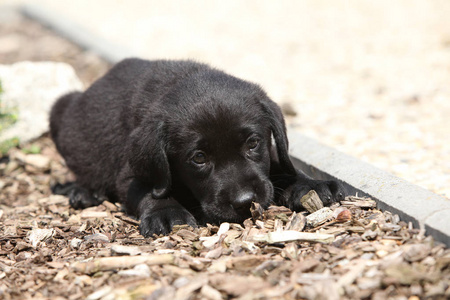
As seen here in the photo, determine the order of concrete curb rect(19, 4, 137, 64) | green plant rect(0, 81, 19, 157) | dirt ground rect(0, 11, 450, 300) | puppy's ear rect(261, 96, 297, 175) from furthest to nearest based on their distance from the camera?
concrete curb rect(19, 4, 137, 64) → green plant rect(0, 81, 19, 157) → puppy's ear rect(261, 96, 297, 175) → dirt ground rect(0, 11, 450, 300)

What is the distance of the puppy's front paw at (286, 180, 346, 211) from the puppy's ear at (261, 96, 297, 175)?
21 cm

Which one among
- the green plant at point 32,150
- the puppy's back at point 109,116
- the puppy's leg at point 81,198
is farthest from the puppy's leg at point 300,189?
the green plant at point 32,150

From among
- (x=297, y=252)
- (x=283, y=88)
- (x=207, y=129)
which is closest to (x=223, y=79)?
(x=207, y=129)

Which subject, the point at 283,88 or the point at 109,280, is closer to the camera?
the point at 109,280

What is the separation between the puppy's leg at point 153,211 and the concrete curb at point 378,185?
126 centimetres

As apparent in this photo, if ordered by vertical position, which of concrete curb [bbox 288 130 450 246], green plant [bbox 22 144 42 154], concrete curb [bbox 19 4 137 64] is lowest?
green plant [bbox 22 144 42 154]

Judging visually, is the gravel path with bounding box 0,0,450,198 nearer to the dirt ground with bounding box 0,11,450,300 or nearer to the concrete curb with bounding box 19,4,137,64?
the concrete curb with bounding box 19,4,137,64

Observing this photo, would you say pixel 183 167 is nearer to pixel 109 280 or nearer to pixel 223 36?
pixel 109 280

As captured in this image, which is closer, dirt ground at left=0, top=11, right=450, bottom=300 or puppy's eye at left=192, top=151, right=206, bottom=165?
dirt ground at left=0, top=11, right=450, bottom=300

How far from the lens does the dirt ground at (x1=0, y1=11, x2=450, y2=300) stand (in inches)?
112

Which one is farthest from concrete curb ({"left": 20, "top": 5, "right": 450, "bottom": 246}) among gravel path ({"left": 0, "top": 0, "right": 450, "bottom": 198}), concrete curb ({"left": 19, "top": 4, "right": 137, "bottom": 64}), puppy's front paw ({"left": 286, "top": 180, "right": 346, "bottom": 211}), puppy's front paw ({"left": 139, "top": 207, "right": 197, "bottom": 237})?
concrete curb ({"left": 19, "top": 4, "right": 137, "bottom": 64})

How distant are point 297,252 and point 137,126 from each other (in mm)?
1929

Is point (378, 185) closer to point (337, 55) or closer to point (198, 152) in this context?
point (198, 152)

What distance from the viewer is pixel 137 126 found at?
4629 millimetres
